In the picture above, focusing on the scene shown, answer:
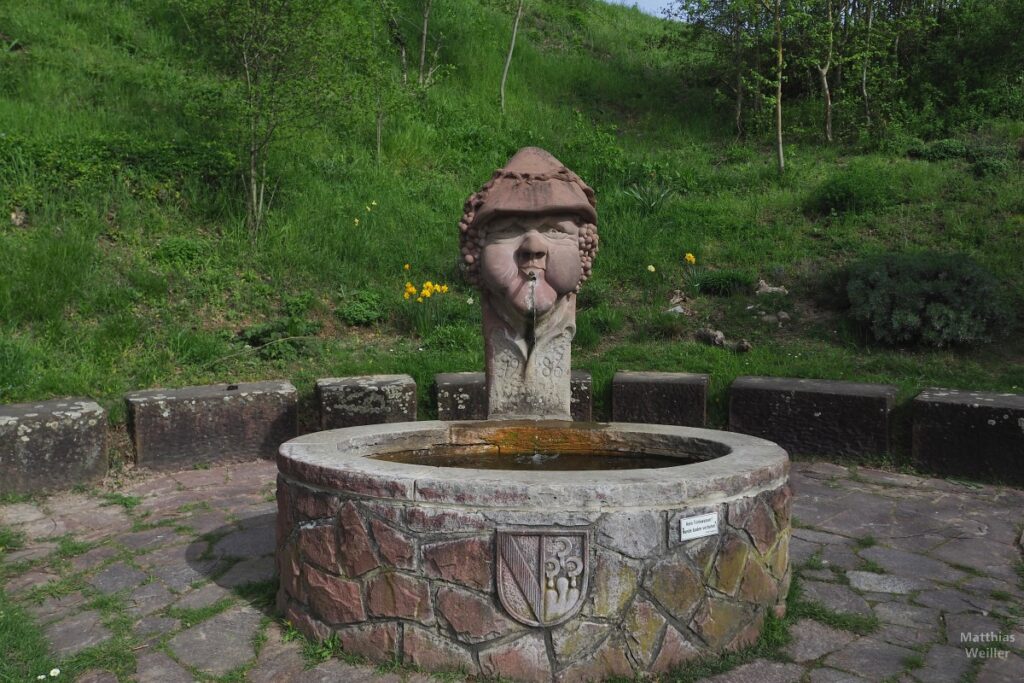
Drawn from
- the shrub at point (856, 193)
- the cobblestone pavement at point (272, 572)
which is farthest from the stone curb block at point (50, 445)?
the shrub at point (856, 193)

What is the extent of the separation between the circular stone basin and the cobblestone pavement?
162 mm

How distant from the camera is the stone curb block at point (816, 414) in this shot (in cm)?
502

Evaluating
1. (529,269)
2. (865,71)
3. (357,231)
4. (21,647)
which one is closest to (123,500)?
(21,647)

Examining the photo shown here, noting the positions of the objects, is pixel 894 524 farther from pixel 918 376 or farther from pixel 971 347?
pixel 971 347

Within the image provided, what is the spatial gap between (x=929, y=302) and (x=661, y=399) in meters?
2.22

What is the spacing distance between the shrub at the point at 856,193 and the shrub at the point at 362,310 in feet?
14.7

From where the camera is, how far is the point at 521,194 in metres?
3.92

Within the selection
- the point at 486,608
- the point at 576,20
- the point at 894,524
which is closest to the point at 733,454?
the point at 486,608

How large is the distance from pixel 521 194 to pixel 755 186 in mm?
6157

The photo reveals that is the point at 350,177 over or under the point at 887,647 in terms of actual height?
over

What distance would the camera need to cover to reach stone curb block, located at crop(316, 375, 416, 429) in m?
5.29

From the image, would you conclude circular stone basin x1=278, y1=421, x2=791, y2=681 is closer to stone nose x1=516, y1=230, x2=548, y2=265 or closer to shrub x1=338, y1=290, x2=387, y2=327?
stone nose x1=516, y1=230, x2=548, y2=265

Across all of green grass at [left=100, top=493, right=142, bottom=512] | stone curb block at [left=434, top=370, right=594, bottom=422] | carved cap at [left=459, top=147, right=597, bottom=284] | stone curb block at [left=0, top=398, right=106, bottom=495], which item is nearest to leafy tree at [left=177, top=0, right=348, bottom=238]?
stone curb block at [left=434, top=370, right=594, bottom=422]

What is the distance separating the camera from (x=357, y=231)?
7914 millimetres
